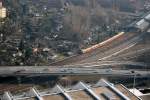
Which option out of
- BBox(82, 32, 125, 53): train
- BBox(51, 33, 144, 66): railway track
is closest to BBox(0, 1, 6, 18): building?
BBox(82, 32, 125, 53): train

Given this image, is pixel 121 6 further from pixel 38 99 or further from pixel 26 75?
pixel 38 99

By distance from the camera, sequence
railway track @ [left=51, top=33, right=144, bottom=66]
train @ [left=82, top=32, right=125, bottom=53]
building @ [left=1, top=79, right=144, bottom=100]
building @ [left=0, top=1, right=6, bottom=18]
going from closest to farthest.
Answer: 1. building @ [left=1, top=79, right=144, bottom=100]
2. railway track @ [left=51, top=33, right=144, bottom=66]
3. train @ [left=82, top=32, right=125, bottom=53]
4. building @ [left=0, top=1, right=6, bottom=18]

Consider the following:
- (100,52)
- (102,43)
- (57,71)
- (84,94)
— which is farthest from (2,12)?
(84,94)

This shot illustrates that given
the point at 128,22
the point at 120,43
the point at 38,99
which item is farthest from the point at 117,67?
the point at 38,99

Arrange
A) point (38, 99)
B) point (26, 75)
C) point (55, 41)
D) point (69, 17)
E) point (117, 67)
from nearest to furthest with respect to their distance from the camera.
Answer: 1. point (38, 99)
2. point (26, 75)
3. point (117, 67)
4. point (55, 41)
5. point (69, 17)

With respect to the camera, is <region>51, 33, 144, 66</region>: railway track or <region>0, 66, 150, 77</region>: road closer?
<region>0, 66, 150, 77</region>: road

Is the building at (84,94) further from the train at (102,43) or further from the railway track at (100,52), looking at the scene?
the train at (102,43)

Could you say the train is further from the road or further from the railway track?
the road

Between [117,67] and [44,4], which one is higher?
[44,4]
